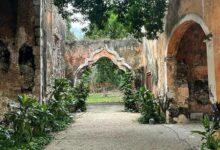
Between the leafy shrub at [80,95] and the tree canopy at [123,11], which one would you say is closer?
the tree canopy at [123,11]

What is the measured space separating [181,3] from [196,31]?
143cm

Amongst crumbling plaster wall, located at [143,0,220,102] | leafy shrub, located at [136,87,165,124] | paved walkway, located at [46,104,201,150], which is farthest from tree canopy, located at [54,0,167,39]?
paved walkway, located at [46,104,201,150]

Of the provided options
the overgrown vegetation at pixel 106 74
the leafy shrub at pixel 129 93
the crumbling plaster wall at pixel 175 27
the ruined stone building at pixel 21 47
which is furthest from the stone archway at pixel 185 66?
the overgrown vegetation at pixel 106 74

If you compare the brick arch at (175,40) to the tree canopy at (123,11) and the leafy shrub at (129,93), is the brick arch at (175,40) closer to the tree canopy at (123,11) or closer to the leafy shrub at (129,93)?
the tree canopy at (123,11)

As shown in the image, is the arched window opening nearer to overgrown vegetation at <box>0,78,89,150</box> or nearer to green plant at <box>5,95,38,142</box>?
overgrown vegetation at <box>0,78,89,150</box>

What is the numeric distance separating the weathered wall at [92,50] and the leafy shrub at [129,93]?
1.44 m

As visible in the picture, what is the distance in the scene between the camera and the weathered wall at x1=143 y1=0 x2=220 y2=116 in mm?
8688

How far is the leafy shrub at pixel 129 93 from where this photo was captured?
61.6 feet

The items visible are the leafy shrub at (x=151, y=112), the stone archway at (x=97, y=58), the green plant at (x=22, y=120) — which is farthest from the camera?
the stone archway at (x=97, y=58)

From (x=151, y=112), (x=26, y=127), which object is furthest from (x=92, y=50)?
(x=26, y=127)

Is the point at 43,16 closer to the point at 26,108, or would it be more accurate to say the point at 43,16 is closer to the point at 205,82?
the point at 26,108

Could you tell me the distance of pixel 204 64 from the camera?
1332cm

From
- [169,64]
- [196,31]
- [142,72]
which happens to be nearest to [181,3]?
[196,31]

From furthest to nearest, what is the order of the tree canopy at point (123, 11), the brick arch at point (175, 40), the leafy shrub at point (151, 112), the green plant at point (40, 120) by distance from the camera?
1. the leafy shrub at point (151, 112)
2. the tree canopy at point (123, 11)
3. the brick arch at point (175, 40)
4. the green plant at point (40, 120)
